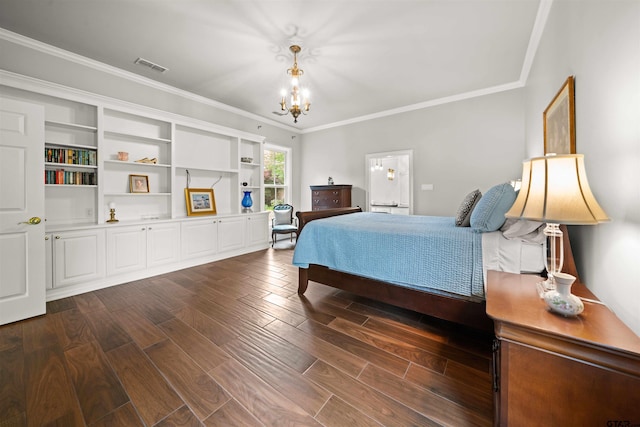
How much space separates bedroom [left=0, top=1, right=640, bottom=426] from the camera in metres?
1.07

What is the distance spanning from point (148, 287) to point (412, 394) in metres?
3.07

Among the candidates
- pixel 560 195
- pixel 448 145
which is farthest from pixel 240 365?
pixel 448 145

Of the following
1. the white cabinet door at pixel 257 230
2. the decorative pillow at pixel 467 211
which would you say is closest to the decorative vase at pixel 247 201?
the white cabinet door at pixel 257 230

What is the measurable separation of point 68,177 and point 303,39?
10.4 feet

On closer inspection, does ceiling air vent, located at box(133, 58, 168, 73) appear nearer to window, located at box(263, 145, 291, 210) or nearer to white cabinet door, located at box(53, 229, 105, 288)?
white cabinet door, located at box(53, 229, 105, 288)

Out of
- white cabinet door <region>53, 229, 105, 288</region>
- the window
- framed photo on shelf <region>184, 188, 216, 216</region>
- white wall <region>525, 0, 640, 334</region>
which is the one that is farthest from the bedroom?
white cabinet door <region>53, 229, 105, 288</region>

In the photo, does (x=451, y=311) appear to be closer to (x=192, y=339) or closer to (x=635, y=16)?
(x=635, y=16)

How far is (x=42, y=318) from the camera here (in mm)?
2264

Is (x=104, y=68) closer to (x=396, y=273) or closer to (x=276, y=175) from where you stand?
(x=276, y=175)

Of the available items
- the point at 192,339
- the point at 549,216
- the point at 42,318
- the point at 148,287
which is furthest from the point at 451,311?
the point at 42,318

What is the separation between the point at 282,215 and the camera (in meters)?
5.44

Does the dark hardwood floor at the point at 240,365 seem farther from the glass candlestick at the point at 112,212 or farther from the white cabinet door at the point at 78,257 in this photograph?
the glass candlestick at the point at 112,212

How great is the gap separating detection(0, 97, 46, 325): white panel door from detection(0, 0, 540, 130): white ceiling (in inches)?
42.5

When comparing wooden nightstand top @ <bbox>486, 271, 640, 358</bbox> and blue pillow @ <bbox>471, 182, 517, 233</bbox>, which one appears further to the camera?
blue pillow @ <bbox>471, 182, 517, 233</bbox>
